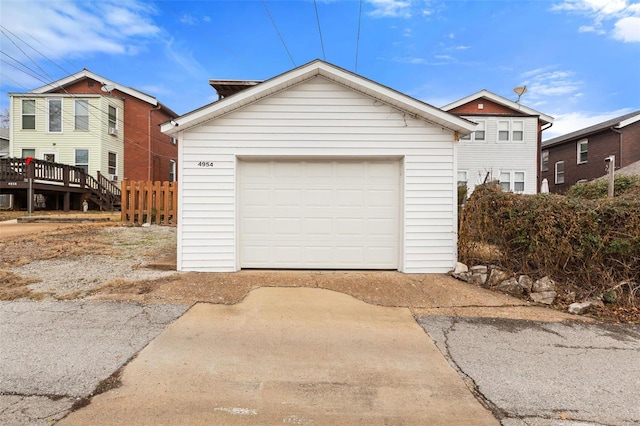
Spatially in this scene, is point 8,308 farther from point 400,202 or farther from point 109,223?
point 109,223

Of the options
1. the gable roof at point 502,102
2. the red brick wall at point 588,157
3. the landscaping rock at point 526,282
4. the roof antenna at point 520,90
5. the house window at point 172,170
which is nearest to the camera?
the landscaping rock at point 526,282

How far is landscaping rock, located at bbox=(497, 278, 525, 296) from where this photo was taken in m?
5.29

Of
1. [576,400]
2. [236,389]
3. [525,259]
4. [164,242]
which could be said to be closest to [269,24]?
[164,242]

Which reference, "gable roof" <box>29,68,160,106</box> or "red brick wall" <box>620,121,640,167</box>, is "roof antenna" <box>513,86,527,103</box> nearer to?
"red brick wall" <box>620,121,640,167</box>

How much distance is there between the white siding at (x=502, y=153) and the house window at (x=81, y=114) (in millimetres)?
21766

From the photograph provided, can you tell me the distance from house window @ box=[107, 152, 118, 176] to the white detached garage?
17.5 meters

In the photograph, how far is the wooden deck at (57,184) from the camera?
15.4 m

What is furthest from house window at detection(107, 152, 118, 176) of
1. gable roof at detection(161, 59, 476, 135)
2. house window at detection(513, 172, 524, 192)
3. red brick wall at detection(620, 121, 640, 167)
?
red brick wall at detection(620, 121, 640, 167)

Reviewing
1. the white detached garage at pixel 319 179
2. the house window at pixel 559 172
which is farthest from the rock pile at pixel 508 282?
the house window at pixel 559 172

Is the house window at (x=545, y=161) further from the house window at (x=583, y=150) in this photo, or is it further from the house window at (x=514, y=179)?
the house window at (x=514, y=179)

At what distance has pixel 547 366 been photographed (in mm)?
3217

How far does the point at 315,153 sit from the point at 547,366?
4643 mm

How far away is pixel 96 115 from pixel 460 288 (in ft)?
72.5

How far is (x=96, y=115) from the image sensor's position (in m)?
19.6
